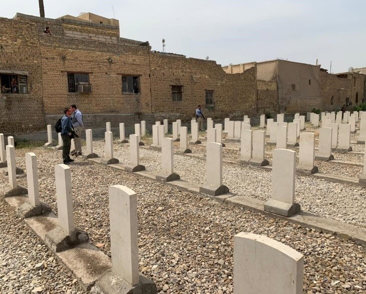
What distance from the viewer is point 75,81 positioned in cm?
1653

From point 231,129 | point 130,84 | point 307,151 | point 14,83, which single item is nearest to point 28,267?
point 307,151

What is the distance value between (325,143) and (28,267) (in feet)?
25.3

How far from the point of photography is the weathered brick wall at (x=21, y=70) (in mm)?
14031

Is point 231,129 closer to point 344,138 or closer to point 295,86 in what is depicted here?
point 344,138

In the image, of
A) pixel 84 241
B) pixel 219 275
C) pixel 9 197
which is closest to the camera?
pixel 219 275

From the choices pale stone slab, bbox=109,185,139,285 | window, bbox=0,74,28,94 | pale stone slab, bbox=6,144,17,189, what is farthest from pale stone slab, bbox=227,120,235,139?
pale stone slab, bbox=109,185,139,285

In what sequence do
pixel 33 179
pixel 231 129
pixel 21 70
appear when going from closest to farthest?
pixel 33 179
pixel 231 129
pixel 21 70

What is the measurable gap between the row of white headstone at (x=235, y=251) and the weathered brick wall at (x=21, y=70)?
36.6 feet

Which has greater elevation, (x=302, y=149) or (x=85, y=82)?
(x=85, y=82)

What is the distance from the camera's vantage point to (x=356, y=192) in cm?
556

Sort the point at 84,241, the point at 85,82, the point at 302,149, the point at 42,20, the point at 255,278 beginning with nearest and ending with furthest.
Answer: the point at 255,278 < the point at 84,241 < the point at 302,149 < the point at 42,20 < the point at 85,82

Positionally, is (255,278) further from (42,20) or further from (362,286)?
(42,20)

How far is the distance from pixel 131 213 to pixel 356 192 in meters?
4.65

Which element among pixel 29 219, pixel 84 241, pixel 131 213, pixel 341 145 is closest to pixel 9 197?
pixel 29 219
